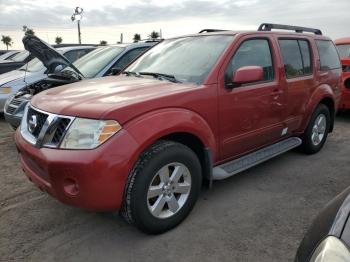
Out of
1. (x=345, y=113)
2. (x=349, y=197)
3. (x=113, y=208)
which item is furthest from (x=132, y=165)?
(x=345, y=113)

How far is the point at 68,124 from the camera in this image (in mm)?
2848

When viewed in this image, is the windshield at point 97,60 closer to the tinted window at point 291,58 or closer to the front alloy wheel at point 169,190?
the tinted window at point 291,58

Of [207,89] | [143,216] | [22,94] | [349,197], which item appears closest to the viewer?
[349,197]

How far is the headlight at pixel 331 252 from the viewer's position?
1332 millimetres

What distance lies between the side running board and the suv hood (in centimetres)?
89

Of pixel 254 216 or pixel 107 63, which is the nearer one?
pixel 254 216

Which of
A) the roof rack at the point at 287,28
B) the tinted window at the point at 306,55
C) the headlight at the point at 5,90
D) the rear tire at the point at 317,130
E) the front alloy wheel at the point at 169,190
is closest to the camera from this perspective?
the front alloy wheel at the point at 169,190

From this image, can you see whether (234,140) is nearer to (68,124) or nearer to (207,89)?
(207,89)

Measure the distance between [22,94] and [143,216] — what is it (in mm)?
4047

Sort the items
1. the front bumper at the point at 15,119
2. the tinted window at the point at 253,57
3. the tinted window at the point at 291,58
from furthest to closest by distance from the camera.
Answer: the front bumper at the point at 15,119
the tinted window at the point at 291,58
the tinted window at the point at 253,57

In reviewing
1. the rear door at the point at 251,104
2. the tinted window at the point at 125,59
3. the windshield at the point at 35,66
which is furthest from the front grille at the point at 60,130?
the windshield at the point at 35,66

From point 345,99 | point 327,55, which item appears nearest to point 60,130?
point 327,55

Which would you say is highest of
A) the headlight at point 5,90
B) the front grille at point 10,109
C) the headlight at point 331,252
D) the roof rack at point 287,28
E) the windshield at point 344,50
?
the roof rack at point 287,28

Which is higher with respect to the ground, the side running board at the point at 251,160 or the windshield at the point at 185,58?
the windshield at the point at 185,58
